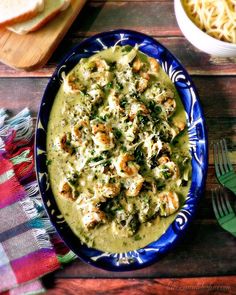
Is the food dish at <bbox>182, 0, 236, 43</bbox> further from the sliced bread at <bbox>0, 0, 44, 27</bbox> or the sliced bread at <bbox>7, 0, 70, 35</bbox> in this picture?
the sliced bread at <bbox>0, 0, 44, 27</bbox>

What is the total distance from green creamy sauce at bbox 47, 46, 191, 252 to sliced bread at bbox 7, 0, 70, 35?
1.26 feet

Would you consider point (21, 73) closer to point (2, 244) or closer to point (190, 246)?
point (2, 244)

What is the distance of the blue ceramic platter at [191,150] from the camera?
8.17ft

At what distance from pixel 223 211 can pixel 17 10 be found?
182 cm

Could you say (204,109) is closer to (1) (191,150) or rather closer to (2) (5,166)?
(1) (191,150)

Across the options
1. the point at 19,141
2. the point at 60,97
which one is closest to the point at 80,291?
the point at 19,141

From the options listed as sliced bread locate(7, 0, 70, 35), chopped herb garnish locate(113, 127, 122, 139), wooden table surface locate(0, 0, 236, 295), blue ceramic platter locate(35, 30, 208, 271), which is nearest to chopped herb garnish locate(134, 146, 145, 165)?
chopped herb garnish locate(113, 127, 122, 139)

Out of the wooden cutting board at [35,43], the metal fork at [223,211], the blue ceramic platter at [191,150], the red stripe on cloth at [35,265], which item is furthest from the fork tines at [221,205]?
the wooden cutting board at [35,43]

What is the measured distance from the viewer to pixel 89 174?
102 inches

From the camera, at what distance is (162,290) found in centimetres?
268

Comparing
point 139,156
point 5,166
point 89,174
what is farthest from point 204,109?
point 5,166

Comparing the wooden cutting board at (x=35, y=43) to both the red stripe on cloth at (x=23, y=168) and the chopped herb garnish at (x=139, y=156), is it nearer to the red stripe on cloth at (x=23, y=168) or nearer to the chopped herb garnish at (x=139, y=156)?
the red stripe on cloth at (x=23, y=168)

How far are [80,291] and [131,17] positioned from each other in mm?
1801

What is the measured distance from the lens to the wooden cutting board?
2758 mm
